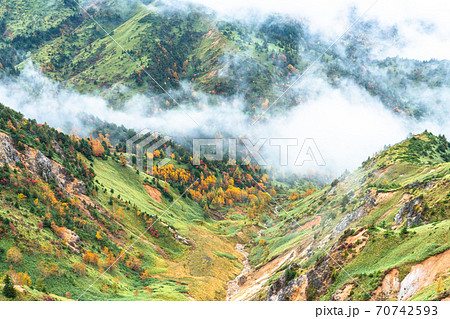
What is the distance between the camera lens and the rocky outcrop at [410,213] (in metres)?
54.9

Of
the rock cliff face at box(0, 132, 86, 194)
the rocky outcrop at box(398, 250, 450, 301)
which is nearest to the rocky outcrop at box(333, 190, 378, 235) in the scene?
the rocky outcrop at box(398, 250, 450, 301)

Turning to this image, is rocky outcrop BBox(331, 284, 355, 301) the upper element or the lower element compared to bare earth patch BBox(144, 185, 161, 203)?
upper

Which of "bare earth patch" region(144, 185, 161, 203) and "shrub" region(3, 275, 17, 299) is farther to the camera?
"bare earth patch" region(144, 185, 161, 203)

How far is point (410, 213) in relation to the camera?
192 ft

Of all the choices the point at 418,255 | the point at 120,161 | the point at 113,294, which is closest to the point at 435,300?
the point at 418,255

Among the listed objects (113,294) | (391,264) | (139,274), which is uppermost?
(391,264)

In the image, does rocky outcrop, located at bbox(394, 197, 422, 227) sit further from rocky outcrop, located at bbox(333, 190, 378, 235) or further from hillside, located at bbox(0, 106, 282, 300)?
hillside, located at bbox(0, 106, 282, 300)

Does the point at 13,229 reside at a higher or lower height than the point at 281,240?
higher

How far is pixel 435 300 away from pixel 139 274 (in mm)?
76982

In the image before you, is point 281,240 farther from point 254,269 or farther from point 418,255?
point 418,255

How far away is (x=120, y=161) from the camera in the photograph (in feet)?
579

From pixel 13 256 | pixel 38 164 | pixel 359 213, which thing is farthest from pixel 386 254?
pixel 38 164

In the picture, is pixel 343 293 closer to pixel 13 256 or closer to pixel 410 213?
pixel 410 213

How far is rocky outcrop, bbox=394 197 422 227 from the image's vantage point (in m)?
54.9
